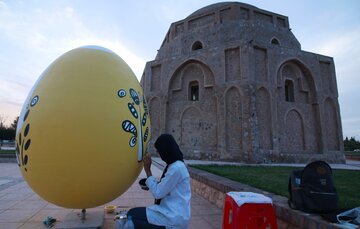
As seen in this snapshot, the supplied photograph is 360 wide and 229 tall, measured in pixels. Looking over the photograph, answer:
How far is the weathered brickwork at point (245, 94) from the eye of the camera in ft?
49.9

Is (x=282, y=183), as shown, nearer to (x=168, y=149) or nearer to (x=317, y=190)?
(x=317, y=190)

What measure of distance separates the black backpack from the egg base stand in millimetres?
2654

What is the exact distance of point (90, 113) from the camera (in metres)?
2.48

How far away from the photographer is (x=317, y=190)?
2.59m

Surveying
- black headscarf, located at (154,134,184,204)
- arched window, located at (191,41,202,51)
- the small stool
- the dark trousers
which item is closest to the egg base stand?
the dark trousers

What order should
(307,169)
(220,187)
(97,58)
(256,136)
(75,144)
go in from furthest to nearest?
(256,136)
(220,187)
(97,58)
(307,169)
(75,144)

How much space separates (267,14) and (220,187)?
2079cm

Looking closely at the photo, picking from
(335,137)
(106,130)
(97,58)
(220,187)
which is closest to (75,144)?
(106,130)

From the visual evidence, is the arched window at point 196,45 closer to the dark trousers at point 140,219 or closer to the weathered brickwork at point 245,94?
the weathered brickwork at point 245,94

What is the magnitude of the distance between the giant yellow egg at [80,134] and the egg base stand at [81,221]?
0.38 metres

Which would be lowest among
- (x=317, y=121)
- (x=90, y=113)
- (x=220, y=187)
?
(x=220, y=187)

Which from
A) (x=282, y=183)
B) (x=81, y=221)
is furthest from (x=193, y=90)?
(x=81, y=221)

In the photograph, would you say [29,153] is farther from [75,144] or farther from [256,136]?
[256,136]

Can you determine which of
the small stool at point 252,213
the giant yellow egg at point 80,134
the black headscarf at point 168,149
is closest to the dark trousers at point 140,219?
the giant yellow egg at point 80,134
